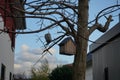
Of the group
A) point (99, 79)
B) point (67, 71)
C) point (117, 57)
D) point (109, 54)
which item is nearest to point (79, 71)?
point (117, 57)

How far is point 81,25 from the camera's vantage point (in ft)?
29.7

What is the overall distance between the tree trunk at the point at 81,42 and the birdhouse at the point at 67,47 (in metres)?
0.59

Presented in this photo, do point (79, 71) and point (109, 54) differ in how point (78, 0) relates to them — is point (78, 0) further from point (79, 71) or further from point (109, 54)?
point (109, 54)

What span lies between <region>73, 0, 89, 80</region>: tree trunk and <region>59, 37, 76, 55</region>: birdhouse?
59 centimetres

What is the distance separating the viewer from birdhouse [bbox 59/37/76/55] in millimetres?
9715

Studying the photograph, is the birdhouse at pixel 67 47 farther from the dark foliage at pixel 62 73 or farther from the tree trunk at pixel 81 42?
the dark foliage at pixel 62 73

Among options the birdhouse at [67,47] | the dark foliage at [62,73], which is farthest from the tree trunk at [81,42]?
the dark foliage at [62,73]

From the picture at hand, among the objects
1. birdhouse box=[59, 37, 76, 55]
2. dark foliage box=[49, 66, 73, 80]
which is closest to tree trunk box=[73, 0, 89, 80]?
birdhouse box=[59, 37, 76, 55]

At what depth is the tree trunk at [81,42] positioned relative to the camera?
891 centimetres

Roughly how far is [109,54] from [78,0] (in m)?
10.5

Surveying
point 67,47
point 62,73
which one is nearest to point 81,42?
point 67,47

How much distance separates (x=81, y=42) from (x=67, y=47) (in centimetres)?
76

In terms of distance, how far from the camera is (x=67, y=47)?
9.78 m

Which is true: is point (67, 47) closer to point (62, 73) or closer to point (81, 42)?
point (81, 42)
